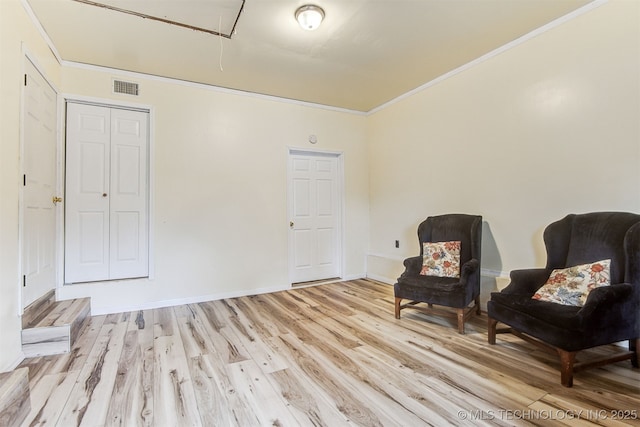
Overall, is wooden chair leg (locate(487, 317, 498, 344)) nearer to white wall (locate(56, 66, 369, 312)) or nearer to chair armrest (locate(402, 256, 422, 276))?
chair armrest (locate(402, 256, 422, 276))

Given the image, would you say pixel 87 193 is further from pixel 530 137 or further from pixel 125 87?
pixel 530 137

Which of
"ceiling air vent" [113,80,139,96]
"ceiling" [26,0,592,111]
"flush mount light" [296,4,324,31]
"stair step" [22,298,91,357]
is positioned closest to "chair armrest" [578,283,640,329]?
"ceiling" [26,0,592,111]

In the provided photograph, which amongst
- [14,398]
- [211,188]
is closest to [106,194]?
[211,188]

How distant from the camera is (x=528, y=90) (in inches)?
111

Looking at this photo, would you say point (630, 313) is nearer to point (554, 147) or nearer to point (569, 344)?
point (569, 344)

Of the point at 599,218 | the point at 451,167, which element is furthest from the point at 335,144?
the point at 599,218

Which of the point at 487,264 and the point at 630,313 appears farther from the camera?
the point at 487,264

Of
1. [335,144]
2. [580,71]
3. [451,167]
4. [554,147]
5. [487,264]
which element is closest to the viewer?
[580,71]

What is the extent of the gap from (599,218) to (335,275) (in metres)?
3.33

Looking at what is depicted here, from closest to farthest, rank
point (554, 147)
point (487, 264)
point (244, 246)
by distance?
point (554, 147), point (487, 264), point (244, 246)

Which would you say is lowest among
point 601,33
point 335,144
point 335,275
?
point 335,275

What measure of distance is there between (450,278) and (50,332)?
347cm

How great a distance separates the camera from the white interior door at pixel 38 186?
94.5 inches

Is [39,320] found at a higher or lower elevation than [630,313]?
lower
